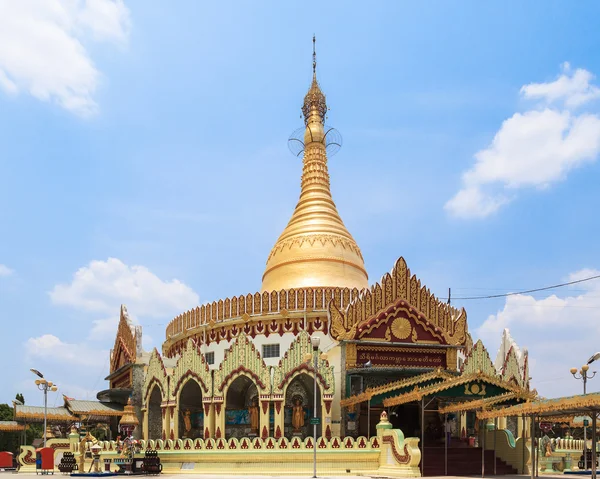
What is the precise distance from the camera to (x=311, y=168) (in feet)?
182

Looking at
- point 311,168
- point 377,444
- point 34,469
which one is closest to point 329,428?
point 377,444

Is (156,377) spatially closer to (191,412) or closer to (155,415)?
(191,412)

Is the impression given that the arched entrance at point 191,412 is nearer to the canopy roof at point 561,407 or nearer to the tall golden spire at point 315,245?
the tall golden spire at point 315,245

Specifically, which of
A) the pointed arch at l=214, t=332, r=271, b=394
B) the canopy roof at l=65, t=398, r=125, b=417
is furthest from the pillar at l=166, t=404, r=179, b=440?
the canopy roof at l=65, t=398, r=125, b=417

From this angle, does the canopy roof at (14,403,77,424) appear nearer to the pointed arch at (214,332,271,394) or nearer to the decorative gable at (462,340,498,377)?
the pointed arch at (214,332,271,394)

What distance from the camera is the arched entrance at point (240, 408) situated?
4053cm

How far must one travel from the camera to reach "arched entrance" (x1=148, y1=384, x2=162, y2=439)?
45.2m

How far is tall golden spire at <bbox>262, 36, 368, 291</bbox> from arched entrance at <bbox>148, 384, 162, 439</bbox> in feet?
32.7

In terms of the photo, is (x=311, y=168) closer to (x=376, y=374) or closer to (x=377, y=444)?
(x=376, y=374)

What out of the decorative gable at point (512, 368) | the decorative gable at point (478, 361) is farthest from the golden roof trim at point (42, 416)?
the decorative gable at point (512, 368)

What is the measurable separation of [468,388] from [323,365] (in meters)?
7.97

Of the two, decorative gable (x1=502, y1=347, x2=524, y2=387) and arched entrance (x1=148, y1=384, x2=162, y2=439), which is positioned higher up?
decorative gable (x1=502, y1=347, x2=524, y2=387)

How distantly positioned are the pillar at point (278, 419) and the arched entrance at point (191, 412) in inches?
231

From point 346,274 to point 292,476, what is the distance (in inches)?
724
